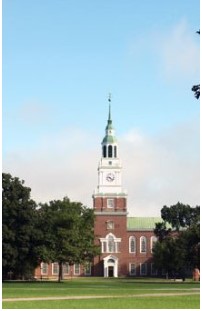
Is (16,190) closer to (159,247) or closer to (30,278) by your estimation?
(30,278)

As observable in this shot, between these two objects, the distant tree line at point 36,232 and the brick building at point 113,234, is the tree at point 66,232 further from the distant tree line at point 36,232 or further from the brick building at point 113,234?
the brick building at point 113,234

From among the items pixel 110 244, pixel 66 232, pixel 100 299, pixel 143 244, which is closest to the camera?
pixel 100 299

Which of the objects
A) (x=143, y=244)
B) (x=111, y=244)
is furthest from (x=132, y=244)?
(x=111, y=244)

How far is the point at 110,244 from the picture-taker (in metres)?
95.9

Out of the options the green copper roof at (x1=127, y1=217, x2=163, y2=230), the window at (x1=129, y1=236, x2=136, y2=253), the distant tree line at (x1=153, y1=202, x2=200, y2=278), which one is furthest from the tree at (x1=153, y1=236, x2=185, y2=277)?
A: the green copper roof at (x1=127, y1=217, x2=163, y2=230)

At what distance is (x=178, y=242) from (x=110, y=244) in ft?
72.0

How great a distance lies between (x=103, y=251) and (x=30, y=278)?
33280mm

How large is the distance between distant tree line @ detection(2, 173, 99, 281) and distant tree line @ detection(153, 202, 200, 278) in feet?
32.6

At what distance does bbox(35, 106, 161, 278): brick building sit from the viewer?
311 ft

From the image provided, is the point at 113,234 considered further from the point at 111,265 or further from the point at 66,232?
the point at 66,232

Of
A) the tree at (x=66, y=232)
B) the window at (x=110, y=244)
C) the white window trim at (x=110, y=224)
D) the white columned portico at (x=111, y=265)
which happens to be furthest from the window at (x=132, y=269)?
the tree at (x=66, y=232)

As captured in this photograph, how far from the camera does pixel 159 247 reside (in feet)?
257

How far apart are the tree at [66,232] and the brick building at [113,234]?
1034 inches

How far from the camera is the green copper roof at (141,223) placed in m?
101
